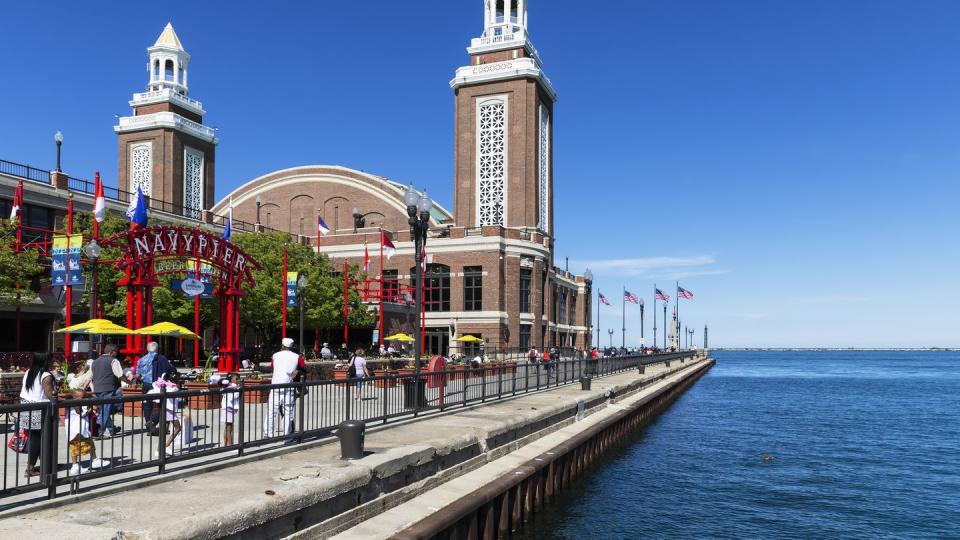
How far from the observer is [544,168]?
79.6 m

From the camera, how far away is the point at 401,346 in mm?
67312

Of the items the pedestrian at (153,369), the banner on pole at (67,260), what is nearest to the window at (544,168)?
the banner on pole at (67,260)

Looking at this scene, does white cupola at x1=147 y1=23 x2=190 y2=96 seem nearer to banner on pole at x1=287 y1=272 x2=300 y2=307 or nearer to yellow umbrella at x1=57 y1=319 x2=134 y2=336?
banner on pole at x1=287 y1=272 x2=300 y2=307

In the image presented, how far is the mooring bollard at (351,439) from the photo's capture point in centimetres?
1154

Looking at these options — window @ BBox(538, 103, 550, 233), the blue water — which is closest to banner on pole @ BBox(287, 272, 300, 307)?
the blue water

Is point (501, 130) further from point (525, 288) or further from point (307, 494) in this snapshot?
point (307, 494)

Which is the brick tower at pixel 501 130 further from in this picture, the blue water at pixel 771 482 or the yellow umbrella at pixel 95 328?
the yellow umbrella at pixel 95 328

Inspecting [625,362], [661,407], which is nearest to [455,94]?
[625,362]

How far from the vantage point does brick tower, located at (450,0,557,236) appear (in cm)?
7419

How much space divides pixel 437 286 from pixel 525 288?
8342mm

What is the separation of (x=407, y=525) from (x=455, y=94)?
233ft

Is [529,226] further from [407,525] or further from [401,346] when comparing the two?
[407,525]

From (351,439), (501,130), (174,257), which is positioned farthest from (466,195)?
(351,439)

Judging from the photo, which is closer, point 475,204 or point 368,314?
point 368,314
